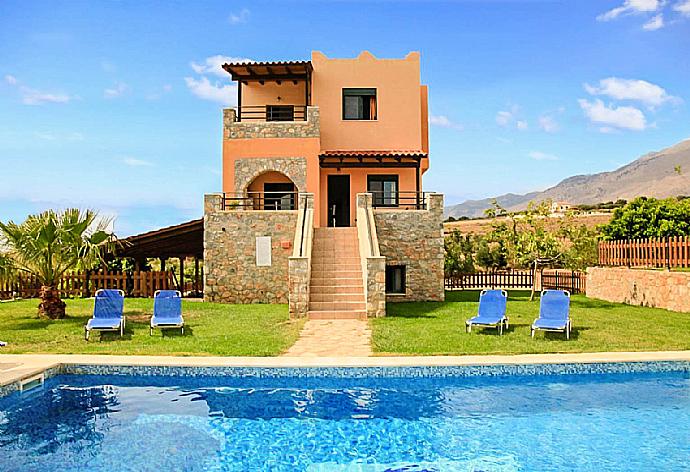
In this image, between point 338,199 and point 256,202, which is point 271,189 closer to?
Result: point 256,202

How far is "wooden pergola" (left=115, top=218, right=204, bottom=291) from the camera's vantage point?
2522cm

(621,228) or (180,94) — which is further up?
(180,94)

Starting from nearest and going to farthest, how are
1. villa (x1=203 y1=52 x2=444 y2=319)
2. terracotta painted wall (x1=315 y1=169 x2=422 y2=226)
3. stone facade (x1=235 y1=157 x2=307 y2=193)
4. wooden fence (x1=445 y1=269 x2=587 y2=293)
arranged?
villa (x1=203 y1=52 x2=444 y2=319)
stone facade (x1=235 y1=157 x2=307 y2=193)
terracotta painted wall (x1=315 y1=169 x2=422 y2=226)
wooden fence (x1=445 y1=269 x2=587 y2=293)

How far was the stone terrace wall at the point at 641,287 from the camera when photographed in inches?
794

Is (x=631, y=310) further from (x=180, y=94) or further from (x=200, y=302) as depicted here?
(x=180, y=94)

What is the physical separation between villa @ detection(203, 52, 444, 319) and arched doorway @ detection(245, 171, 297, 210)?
43 millimetres

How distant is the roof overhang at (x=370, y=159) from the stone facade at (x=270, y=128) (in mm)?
1322

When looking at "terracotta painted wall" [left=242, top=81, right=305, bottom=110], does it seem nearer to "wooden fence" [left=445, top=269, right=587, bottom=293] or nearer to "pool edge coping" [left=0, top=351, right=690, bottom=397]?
"wooden fence" [left=445, top=269, right=587, bottom=293]

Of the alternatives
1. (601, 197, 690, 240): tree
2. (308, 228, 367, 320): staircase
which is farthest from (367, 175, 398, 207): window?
(601, 197, 690, 240): tree

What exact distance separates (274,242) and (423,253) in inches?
204

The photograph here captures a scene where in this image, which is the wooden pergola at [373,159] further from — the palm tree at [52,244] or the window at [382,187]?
the palm tree at [52,244]

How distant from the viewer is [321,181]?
88.8ft

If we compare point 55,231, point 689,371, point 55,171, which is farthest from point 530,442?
point 55,171

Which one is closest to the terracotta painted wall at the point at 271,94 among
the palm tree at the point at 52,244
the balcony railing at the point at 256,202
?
the balcony railing at the point at 256,202
